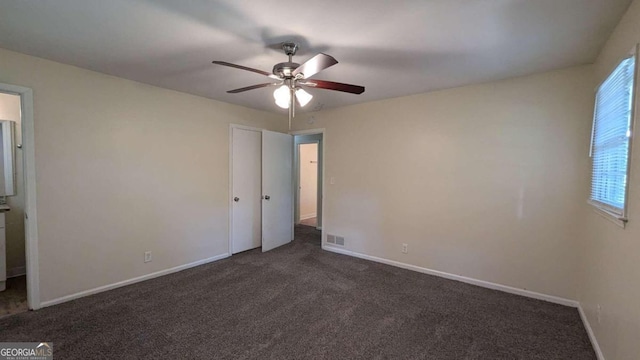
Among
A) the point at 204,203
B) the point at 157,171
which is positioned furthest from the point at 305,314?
the point at 157,171

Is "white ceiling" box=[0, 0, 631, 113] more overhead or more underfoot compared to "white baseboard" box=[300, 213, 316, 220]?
more overhead

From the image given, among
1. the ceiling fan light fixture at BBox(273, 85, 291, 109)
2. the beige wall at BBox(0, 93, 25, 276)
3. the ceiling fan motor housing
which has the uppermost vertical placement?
the ceiling fan motor housing

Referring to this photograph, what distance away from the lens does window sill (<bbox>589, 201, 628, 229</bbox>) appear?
5.19 feet

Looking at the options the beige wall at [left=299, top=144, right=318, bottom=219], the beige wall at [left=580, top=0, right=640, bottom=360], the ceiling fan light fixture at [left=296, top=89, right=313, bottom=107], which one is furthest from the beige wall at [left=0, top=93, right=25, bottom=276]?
the beige wall at [left=580, top=0, right=640, bottom=360]

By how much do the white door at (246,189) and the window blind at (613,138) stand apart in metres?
4.10

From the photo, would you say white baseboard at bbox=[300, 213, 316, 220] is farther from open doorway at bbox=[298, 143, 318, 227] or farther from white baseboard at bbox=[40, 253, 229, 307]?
white baseboard at bbox=[40, 253, 229, 307]

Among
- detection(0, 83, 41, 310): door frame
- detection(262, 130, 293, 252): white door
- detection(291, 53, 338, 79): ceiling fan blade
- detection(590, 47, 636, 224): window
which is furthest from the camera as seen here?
detection(262, 130, 293, 252): white door

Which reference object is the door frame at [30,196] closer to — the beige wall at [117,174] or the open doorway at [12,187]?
the beige wall at [117,174]

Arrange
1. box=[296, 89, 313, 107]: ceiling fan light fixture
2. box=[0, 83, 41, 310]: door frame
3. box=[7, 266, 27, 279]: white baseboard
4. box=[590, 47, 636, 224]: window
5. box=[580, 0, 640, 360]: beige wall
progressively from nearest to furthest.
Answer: box=[580, 0, 640, 360]: beige wall
box=[590, 47, 636, 224]: window
box=[296, 89, 313, 107]: ceiling fan light fixture
box=[0, 83, 41, 310]: door frame
box=[7, 266, 27, 279]: white baseboard

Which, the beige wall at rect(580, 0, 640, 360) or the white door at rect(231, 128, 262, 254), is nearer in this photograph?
the beige wall at rect(580, 0, 640, 360)

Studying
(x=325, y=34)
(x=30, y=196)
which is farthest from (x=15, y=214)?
(x=325, y=34)

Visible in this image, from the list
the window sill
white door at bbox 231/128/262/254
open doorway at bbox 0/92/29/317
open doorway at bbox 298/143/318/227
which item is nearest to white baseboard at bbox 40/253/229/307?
white door at bbox 231/128/262/254

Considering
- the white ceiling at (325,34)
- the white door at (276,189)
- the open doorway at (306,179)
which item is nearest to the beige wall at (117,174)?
the white ceiling at (325,34)

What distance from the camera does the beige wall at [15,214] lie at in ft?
10.7
